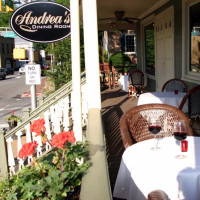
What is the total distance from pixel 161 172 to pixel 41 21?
4.95 meters

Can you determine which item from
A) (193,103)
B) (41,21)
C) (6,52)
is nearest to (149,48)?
(41,21)

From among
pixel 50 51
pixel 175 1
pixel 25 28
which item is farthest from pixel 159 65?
pixel 50 51

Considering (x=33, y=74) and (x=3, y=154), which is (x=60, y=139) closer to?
(x=3, y=154)

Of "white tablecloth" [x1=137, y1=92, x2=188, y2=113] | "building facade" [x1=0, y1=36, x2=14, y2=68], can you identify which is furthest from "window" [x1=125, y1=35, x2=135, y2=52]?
"building facade" [x1=0, y1=36, x2=14, y2=68]

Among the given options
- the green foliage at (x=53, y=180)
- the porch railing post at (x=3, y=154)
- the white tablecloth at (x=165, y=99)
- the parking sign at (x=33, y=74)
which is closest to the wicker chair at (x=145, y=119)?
the green foliage at (x=53, y=180)

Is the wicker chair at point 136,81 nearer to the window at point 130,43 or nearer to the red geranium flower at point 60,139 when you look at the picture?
the red geranium flower at point 60,139

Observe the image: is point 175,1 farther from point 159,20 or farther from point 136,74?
point 136,74

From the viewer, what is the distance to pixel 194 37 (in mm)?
6141

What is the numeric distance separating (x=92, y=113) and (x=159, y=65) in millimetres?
5572

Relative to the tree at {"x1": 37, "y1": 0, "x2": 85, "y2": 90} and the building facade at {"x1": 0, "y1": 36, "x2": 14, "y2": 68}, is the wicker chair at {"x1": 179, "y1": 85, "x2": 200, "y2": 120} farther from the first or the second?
the building facade at {"x1": 0, "y1": 36, "x2": 14, "y2": 68}

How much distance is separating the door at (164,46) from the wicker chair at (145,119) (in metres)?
4.24

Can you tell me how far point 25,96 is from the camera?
812 inches

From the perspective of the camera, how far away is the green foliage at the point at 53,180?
6.24ft

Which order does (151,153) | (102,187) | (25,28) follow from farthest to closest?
(25,28) < (151,153) < (102,187)
